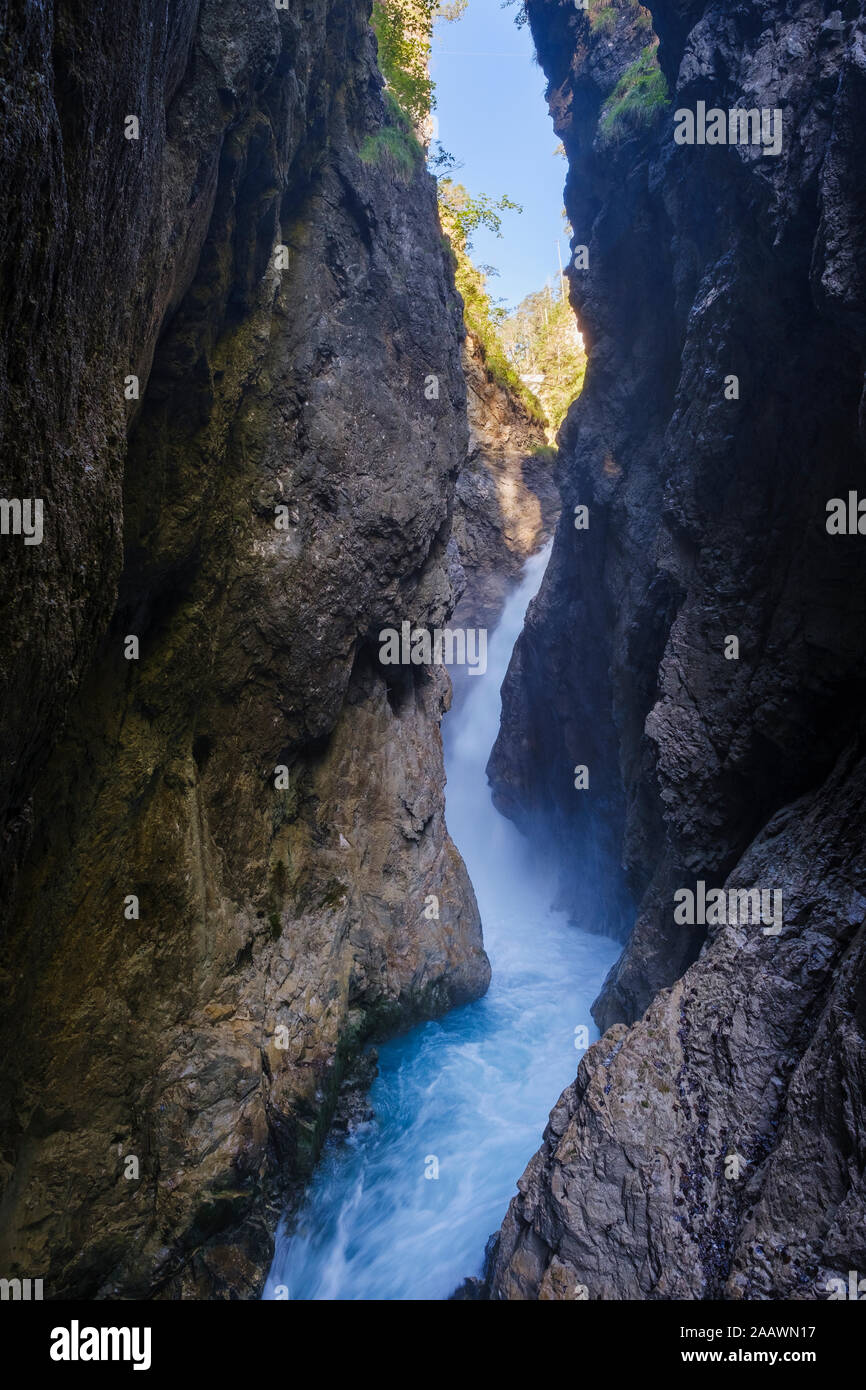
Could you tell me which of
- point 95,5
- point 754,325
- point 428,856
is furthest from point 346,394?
point 428,856

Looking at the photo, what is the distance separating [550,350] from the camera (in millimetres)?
29406

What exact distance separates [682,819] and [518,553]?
1594cm

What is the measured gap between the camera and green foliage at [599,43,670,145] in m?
12.5

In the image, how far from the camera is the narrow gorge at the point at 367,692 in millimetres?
4168

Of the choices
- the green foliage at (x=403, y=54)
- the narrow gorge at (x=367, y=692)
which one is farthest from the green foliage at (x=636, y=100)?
the green foliage at (x=403, y=54)

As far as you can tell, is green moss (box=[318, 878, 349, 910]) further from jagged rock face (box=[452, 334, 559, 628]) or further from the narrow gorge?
jagged rock face (box=[452, 334, 559, 628])

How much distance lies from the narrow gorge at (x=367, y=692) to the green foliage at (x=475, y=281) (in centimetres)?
687

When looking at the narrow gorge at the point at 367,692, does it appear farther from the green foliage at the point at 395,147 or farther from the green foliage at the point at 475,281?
the green foliage at the point at 475,281

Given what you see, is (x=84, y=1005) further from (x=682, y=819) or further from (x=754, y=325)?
(x=754, y=325)

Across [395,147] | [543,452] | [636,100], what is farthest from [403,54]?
[543,452]

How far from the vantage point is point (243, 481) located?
8.32 meters

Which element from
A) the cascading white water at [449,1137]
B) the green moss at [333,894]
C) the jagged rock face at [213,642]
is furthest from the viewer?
the green moss at [333,894]

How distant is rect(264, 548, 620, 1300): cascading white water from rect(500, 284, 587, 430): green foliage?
62.5ft

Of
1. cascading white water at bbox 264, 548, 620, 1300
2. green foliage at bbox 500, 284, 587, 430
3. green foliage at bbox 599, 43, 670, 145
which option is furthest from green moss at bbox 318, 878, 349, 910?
→ green foliage at bbox 500, 284, 587, 430
